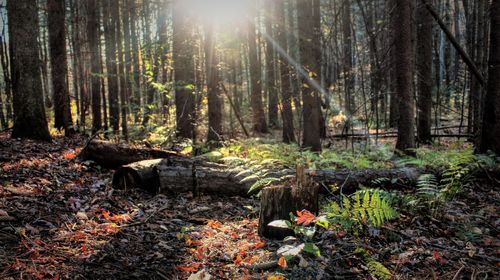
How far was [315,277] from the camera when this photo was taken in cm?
317

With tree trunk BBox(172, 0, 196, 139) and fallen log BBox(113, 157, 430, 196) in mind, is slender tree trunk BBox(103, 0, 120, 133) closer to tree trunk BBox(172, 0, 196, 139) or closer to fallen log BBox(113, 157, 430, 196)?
tree trunk BBox(172, 0, 196, 139)

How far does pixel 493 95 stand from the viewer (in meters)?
6.99

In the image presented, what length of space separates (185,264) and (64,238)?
49.9 inches

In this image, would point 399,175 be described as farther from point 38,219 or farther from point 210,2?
point 210,2

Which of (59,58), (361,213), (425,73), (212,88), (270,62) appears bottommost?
(361,213)

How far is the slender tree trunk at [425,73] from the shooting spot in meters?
12.5

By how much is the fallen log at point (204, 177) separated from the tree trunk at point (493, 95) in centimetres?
212

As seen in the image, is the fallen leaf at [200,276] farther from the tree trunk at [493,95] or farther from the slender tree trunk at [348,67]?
the slender tree trunk at [348,67]

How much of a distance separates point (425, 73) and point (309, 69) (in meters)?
5.39

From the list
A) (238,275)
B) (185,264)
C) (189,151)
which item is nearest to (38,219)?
(185,264)

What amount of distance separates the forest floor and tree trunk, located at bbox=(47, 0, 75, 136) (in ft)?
21.8

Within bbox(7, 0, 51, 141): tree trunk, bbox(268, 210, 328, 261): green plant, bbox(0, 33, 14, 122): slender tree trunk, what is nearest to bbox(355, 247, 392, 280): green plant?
bbox(268, 210, 328, 261): green plant

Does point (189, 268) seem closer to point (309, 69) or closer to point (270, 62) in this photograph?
point (309, 69)

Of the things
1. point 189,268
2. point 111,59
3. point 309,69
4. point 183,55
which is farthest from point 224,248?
point 111,59
